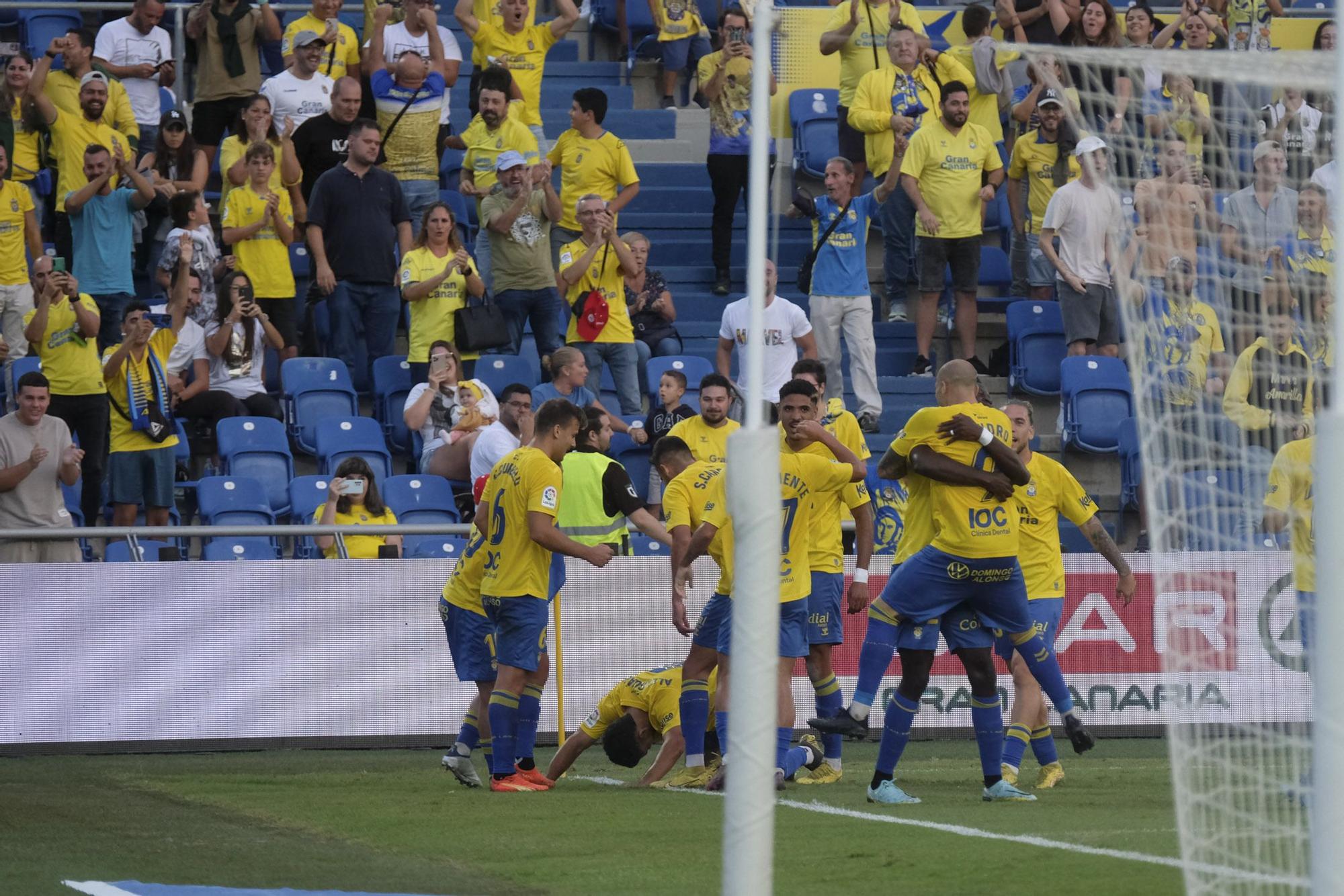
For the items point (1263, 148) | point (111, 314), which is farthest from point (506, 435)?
point (1263, 148)

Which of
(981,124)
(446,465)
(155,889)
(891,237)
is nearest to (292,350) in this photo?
(446,465)

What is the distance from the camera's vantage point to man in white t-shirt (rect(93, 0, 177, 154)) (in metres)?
17.4

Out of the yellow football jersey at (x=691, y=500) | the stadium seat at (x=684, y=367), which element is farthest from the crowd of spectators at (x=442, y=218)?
the yellow football jersey at (x=691, y=500)

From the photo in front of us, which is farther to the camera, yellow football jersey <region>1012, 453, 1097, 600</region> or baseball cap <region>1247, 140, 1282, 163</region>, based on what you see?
yellow football jersey <region>1012, 453, 1097, 600</region>

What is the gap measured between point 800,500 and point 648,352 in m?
5.92

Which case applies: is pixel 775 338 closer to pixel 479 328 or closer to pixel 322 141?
pixel 479 328

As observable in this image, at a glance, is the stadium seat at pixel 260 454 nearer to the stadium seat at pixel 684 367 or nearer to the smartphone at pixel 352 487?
the smartphone at pixel 352 487

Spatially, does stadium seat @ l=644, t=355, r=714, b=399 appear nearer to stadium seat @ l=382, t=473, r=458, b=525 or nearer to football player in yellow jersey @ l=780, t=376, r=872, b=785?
stadium seat @ l=382, t=473, r=458, b=525

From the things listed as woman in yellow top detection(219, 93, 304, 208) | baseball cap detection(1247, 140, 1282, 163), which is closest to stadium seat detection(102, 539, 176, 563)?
woman in yellow top detection(219, 93, 304, 208)

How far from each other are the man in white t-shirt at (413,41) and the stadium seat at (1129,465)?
254 inches

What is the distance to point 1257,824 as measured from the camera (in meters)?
6.43

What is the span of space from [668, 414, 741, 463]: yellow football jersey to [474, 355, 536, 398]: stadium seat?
9.05 feet

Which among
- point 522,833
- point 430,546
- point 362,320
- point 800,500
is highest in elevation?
point 362,320

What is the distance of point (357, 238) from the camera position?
52.1 feet
